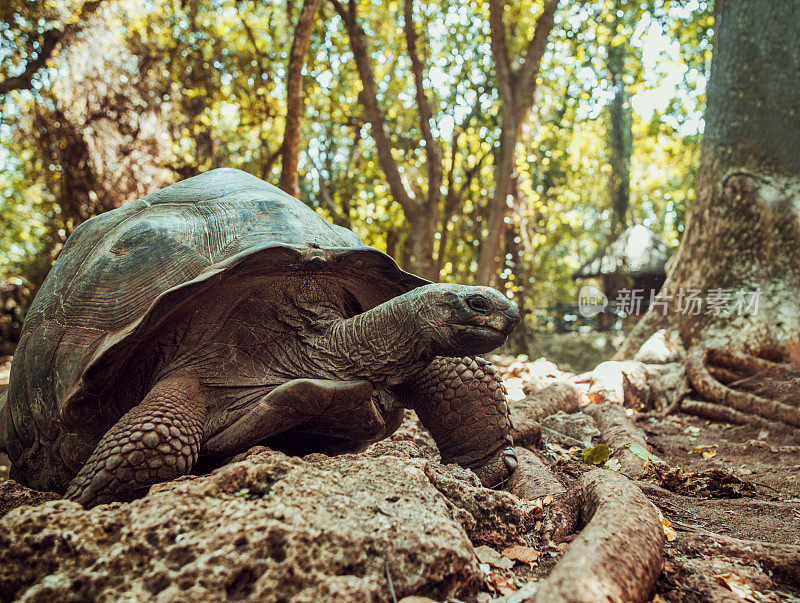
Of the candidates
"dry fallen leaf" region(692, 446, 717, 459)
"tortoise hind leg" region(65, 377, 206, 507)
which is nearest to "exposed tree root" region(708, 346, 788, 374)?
"dry fallen leaf" region(692, 446, 717, 459)

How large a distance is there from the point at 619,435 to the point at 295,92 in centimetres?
428

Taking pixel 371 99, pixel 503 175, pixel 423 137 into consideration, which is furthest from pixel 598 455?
pixel 423 137

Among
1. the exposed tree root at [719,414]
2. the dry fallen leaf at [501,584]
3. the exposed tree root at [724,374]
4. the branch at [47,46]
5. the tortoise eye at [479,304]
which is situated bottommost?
the exposed tree root at [719,414]

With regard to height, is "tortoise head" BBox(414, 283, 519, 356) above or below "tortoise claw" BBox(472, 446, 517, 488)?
above

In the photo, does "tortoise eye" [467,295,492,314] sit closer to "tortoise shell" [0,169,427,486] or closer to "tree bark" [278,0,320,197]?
"tortoise shell" [0,169,427,486]

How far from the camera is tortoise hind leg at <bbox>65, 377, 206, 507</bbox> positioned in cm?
180

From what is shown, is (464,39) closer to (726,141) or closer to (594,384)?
(726,141)

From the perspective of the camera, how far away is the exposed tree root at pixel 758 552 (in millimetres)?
1621

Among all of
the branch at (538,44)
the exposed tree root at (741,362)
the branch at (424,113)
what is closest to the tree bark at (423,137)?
the branch at (424,113)

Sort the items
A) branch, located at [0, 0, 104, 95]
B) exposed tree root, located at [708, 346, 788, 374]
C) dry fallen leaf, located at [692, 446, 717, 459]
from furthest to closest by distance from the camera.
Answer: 1. branch, located at [0, 0, 104, 95]
2. exposed tree root, located at [708, 346, 788, 374]
3. dry fallen leaf, located at [692, 446, 717, 459]

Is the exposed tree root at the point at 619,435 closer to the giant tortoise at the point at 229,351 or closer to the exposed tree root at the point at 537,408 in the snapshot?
the exposed tree root at the point at 537,408

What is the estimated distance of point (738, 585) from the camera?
4.98ft

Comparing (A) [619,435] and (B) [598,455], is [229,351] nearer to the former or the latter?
(B) [598,455]

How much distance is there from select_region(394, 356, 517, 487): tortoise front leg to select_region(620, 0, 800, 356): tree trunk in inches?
149
